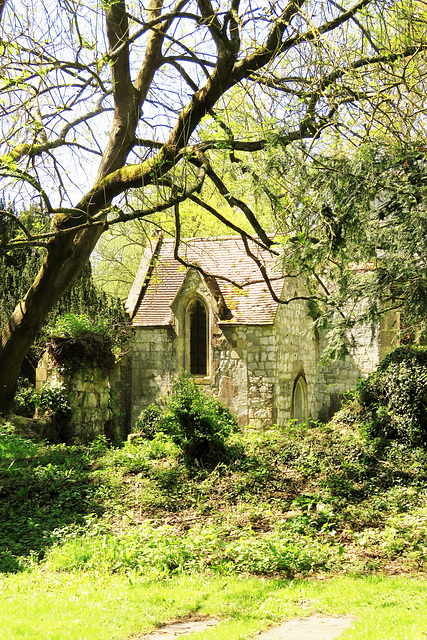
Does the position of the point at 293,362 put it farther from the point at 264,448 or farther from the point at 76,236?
the point at 76,236

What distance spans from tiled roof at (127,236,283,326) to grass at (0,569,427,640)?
1088cm

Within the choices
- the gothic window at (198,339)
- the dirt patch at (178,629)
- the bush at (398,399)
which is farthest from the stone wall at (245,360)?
the dirt patch at (178,629)

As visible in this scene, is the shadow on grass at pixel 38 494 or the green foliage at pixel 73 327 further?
the green foliage at pixel 73 327

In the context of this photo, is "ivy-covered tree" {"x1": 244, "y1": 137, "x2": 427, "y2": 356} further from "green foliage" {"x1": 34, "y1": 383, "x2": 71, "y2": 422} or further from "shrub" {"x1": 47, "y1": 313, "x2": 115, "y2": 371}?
"green foliage" {"x1": 34, "y1": 383, "x2": 71, "y2": 422}

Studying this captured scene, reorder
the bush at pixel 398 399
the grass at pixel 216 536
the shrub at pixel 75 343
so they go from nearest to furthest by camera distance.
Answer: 1. the grass at pixel 216 536
2. the bush at pixel 398 399
3. the shrub at pixel 75 343

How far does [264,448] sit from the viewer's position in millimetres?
11172

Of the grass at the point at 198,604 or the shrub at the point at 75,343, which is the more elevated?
the shrub at the point at 75,343

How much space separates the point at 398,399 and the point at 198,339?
322 inches

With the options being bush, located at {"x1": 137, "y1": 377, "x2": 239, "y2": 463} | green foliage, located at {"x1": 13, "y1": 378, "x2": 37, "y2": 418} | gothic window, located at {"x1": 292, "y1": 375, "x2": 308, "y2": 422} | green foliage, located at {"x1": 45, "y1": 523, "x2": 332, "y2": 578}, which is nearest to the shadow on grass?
green foliage, located at {"x1": 45, "y1": 523, "x2": 332, "y2": 578}

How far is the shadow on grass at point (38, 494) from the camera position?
794 cm

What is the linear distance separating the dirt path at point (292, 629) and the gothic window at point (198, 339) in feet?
41.9

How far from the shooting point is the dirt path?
4.53 m

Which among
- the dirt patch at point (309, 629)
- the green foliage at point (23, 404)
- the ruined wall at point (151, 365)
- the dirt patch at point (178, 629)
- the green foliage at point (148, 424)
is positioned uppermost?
the ruined wall at point (151, 365)

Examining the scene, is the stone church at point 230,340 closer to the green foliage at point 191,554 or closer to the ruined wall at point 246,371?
the ruined wall at point 246,371
